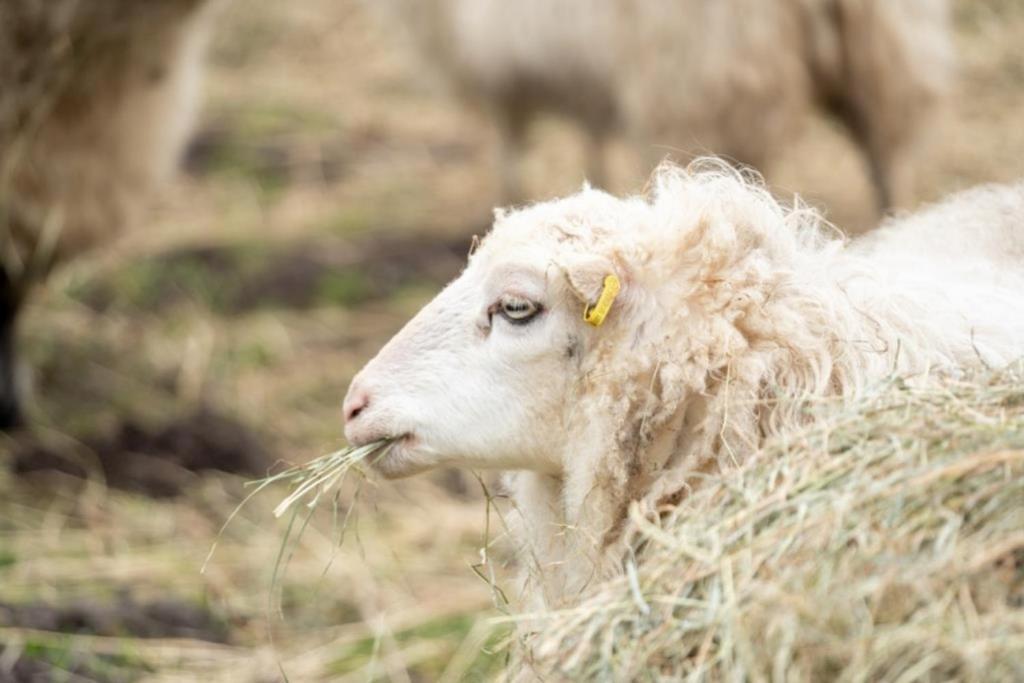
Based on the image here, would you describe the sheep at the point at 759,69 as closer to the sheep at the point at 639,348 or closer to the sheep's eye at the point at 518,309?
the sheep at the point at 639,348

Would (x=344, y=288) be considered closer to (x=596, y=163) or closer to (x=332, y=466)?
(x=596, y=163)

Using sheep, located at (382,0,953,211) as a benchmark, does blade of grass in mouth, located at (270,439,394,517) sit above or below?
below

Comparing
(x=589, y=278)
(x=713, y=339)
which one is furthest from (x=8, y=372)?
(x=713, y=339)

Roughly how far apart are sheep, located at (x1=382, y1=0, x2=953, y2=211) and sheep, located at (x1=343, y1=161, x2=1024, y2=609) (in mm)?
2705

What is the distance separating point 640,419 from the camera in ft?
7.30

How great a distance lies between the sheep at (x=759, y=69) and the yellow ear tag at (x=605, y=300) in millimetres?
2905

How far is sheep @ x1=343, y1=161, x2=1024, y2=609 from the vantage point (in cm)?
220

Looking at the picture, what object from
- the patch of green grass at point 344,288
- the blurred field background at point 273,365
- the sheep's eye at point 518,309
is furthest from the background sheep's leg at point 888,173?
the sheep's eye at point 518,309

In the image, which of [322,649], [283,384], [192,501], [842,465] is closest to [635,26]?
[283,384]

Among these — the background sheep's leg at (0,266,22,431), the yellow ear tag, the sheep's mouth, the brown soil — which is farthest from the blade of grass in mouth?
the background sheep's leg at (0,266,22,431)

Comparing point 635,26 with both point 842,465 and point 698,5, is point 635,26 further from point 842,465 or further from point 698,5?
point 842,465

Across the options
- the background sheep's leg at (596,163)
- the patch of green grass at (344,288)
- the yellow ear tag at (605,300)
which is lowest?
the patch of green grass at (344,288)

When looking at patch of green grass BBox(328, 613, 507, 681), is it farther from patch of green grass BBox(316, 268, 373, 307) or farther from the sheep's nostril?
patch of green grass BBox(316, 268, 373, 307)

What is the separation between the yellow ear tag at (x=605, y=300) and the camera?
2.20 meters
